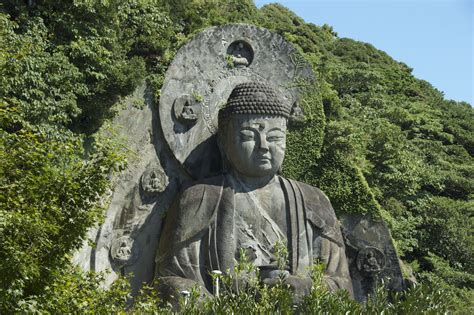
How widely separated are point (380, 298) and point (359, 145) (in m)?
6.21

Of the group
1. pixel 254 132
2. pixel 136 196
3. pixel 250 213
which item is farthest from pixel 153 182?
pixel 254 132

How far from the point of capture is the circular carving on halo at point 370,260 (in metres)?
14.4

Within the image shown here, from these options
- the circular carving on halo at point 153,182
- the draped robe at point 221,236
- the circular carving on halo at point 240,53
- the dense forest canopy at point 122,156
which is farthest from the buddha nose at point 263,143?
the circular carving on halo at point 240,53

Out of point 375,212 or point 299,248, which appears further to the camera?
point 375,212

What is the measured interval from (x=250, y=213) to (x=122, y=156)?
3969 millimetres

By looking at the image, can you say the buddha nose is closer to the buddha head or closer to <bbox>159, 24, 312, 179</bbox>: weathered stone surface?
the buddha head

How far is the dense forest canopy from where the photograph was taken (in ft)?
31.2

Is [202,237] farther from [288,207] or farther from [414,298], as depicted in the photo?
[414,298]

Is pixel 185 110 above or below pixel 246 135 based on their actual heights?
above

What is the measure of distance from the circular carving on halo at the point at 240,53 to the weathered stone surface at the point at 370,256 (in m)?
2.97

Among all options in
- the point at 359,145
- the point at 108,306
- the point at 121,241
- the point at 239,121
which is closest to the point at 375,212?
the point at 359,145

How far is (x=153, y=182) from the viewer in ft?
46.1

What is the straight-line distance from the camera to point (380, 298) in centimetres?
970

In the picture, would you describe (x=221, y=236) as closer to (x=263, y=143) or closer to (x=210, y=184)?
(x=210, y=184)
